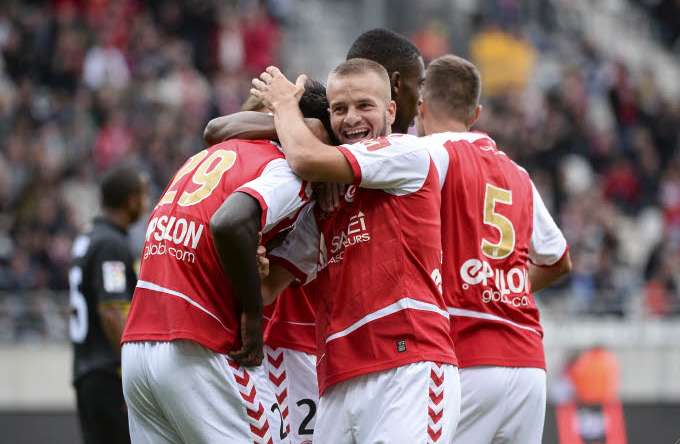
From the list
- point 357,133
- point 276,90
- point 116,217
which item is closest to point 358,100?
point 357,133

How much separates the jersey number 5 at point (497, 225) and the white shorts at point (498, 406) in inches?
21.8

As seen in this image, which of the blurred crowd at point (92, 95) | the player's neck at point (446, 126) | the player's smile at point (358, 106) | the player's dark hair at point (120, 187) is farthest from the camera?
the blurred crowd at point (92, 95)

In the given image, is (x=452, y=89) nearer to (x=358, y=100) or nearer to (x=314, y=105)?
(x=314, y=105)

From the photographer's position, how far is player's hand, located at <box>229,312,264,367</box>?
17.4 ft

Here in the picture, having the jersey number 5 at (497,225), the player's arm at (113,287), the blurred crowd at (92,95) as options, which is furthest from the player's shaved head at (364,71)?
the blurred crowd at (92,95)

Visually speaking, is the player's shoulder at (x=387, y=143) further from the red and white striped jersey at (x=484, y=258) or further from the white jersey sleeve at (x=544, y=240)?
Answer: the white jersey sleeve at (x=544, y=240)

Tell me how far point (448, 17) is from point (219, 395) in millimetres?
16810

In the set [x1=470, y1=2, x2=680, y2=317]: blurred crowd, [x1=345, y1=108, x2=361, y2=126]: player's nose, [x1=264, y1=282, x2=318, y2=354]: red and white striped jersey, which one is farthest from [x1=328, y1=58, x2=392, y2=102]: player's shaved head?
[x1=470, y1=2, x2=680, y2=317]: blurred crowd

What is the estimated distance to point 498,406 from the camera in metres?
6.12

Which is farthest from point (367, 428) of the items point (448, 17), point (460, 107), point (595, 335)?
point (448, 17)

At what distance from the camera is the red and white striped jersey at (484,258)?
6148mm

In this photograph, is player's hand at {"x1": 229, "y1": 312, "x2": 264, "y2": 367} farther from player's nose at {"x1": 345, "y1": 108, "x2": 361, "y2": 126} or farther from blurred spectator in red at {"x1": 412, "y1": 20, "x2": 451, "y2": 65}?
blurred spectator in red at {"x1": 412, "y1": 20, "x2": 451, "y2": 65}

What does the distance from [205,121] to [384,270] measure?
13052mm

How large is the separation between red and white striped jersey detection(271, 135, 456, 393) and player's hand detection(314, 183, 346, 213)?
3 cm
